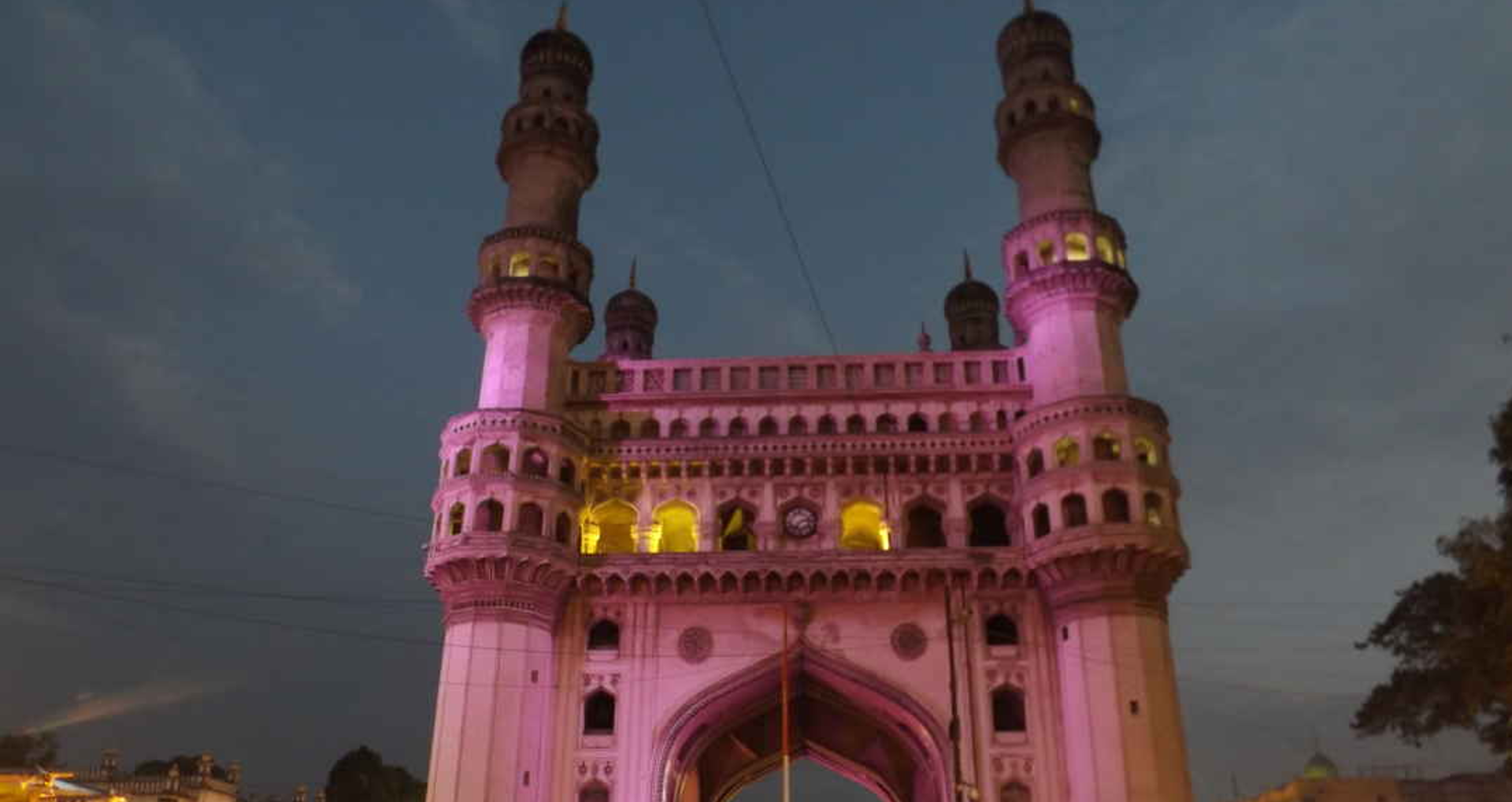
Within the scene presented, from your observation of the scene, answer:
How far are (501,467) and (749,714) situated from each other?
418 inches

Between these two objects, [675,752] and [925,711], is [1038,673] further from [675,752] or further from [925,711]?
[675,752]

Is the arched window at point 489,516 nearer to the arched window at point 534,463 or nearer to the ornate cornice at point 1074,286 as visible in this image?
the arched window at point 534,463

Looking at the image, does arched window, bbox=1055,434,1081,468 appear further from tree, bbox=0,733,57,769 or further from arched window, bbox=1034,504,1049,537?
tree, bbox=0,733,57,769

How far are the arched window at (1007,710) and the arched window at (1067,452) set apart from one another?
6617mm

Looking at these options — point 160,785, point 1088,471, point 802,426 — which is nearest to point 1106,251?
point 1088,471

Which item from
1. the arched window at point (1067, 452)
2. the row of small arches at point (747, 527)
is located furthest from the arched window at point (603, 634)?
the arched window at point (1067, 452)

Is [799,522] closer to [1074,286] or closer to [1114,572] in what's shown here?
[1114,572]

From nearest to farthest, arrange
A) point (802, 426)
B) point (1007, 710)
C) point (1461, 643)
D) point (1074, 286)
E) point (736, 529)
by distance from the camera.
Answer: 1. point (1461, 643)
2. point (1007, 710)
3. point (1074, 286)
4. point (802, 426)
5. point (736, 529)

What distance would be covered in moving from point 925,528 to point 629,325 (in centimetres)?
2534

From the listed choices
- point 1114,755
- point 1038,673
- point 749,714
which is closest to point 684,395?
point 749,714

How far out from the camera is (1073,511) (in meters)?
35.0

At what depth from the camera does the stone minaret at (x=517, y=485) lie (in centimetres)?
3309

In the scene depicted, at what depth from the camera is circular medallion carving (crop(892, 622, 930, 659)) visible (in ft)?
116

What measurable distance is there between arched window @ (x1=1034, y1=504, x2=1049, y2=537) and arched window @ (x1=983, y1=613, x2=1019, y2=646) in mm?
2611
